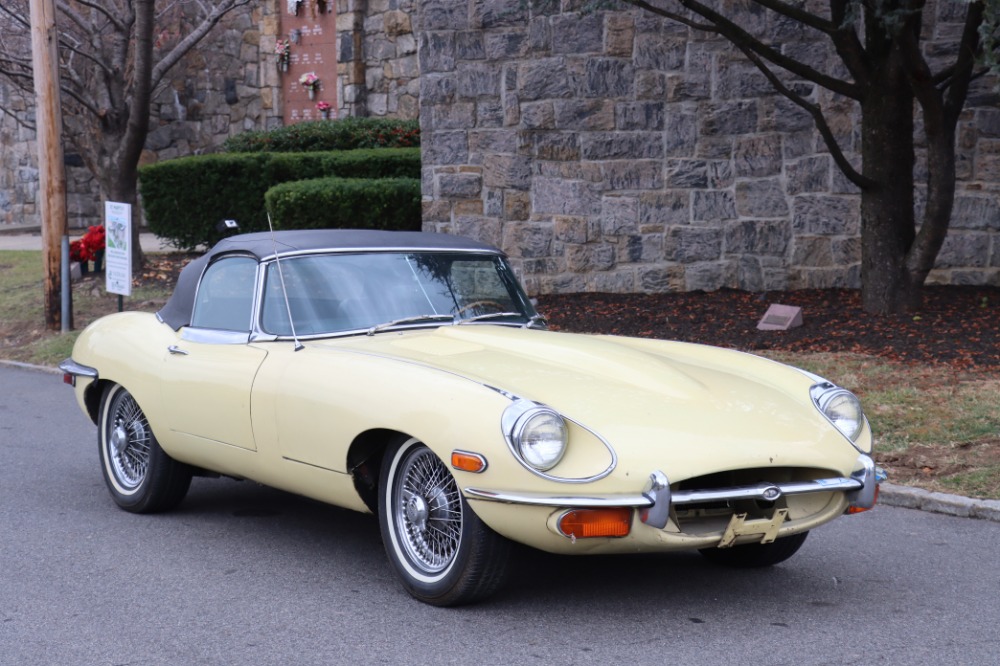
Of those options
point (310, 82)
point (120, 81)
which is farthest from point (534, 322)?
point (310, 82)

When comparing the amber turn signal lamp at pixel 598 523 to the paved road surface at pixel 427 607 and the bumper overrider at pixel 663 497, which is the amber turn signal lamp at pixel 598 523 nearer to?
the bumper overrider at pixel 663 497

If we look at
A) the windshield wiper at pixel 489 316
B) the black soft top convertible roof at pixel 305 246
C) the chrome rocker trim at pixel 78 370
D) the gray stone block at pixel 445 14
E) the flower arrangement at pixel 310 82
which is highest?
the flower arrangement at pixel 310 82

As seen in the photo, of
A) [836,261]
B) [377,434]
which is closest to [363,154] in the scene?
[836,261]

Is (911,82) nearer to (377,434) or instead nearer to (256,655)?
(377,434)

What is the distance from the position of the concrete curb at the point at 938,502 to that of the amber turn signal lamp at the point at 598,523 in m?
2.87

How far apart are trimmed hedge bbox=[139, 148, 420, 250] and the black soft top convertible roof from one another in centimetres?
1025

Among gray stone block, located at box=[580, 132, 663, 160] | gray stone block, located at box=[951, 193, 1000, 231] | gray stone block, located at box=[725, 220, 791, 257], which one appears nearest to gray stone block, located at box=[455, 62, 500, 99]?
gray stone block, located at box=[580, 132, 663, 160]

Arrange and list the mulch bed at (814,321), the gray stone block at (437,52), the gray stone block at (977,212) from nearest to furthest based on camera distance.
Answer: the mulch bed at (814,321), the gray stone block at (977,212), the gray stone block at (437,52)

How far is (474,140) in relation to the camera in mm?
13281

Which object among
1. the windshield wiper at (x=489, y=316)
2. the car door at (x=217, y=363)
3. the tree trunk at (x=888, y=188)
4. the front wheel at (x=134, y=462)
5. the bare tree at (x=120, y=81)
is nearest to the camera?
the car door at (x=217, y=363)

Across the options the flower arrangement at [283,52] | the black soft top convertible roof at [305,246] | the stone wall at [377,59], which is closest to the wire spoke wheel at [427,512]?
the black soft top convertible roof at [305,246]

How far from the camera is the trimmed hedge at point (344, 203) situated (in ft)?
46.6

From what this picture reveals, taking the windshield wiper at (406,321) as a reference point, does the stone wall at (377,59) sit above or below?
above

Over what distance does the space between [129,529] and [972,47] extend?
795cm
